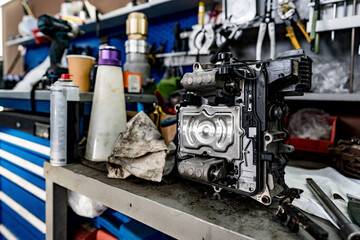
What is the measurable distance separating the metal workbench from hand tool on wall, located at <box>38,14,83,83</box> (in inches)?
28.0

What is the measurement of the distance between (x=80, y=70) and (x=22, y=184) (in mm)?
701

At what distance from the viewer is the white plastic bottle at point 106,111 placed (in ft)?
3.22

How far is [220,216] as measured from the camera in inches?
22.4

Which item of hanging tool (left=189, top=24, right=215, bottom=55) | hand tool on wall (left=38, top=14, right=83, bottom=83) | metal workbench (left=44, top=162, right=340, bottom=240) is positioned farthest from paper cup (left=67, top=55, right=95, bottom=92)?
hanging tool (left=189, top=24, right=215, bottom=55)

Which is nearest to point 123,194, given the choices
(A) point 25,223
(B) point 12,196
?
(A) point 25,223

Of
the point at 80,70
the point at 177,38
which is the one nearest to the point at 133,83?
the point at 80,70

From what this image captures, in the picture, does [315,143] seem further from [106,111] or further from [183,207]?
[106,111]

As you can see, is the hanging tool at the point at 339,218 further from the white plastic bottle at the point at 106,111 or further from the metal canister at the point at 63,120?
the metal canister at the point at 63,120

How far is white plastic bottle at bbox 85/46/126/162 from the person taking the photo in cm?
98

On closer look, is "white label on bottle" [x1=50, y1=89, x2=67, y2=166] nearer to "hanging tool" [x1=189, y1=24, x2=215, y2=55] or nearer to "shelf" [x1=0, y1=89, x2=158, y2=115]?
"shelf" [x1=0, y1=89, x2=158, y2=115]

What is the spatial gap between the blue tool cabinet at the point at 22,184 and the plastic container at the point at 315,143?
126 cm

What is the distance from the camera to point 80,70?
1147mm

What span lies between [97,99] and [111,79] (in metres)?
0.10

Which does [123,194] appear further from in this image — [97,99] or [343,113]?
[343,113]
